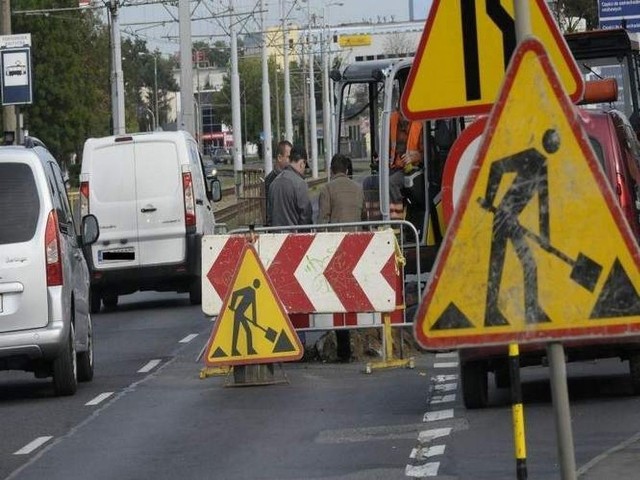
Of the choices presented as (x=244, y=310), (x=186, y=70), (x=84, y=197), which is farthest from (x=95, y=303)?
(x=186, y=70)

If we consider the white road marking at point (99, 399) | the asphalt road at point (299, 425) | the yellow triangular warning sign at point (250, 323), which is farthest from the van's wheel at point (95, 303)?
the yellow triangular warning sign at point (250, 323)

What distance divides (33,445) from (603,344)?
386 centimetres

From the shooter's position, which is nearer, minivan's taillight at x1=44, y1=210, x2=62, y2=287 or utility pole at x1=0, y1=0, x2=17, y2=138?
minivan's taillight at x1=44, y1=210, x2=62, y2=287

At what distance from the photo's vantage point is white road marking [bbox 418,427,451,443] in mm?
11516

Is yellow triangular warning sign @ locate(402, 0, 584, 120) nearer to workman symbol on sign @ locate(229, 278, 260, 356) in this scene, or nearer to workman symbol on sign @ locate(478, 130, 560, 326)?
workman symbol on sign @ locate(478, 130, 560, 326)

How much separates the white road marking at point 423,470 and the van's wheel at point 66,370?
5149mm

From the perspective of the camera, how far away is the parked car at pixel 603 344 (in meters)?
12.4

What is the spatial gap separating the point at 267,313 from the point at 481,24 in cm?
732

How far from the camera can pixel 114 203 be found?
25.3 m

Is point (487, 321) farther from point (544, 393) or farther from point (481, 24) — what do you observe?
point (544, 393)

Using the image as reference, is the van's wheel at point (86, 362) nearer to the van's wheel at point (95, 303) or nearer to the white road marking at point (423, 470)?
the white road marking at point (423, 470)

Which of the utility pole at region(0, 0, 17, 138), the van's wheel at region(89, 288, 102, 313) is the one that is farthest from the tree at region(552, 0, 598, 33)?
the van's wheel at region(89, 288, 102, 313)

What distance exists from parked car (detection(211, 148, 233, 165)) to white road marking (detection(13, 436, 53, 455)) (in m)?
128

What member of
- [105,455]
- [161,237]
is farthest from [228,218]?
[105,455]
